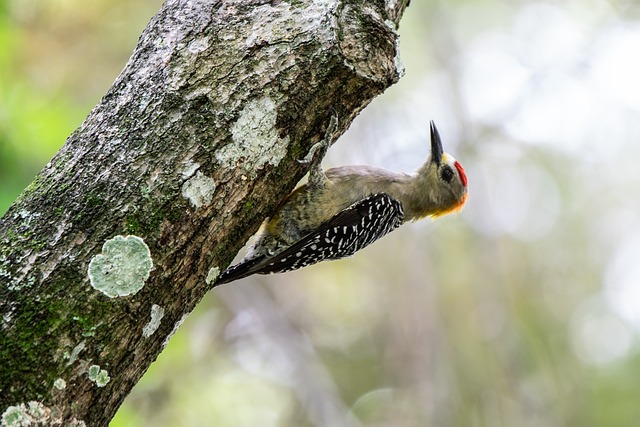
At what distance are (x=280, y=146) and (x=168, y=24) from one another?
0.65 metres

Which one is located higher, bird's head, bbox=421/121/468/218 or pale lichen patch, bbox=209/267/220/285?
bird's head, bbox=421/121/468/218

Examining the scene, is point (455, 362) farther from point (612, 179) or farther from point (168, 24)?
point (168, 24)

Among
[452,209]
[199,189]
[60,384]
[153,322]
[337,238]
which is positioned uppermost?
[452,209]

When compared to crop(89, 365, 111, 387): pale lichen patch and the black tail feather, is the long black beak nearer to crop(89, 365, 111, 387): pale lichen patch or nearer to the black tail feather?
the black tail feather

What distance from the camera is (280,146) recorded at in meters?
→ 2.81

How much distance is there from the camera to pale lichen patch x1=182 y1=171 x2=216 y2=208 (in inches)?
97.4

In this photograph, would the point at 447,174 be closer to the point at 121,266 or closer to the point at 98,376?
the point at 121,266

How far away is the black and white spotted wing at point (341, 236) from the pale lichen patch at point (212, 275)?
5.81ft

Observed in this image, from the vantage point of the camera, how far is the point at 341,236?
4625mm

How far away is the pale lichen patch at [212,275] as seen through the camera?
2.61m

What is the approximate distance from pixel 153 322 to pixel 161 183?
475 millimetres

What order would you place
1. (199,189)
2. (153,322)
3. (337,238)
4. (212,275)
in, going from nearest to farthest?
(153,322)
(199,189)
(212,275)
(337,238)

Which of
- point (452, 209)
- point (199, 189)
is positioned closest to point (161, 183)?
point (199, 189)

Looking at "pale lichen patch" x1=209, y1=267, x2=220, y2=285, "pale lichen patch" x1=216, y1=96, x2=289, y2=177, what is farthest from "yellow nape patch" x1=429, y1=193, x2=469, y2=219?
"pale lichen patch" x1=209, y1=267, x2=220, y2=285
